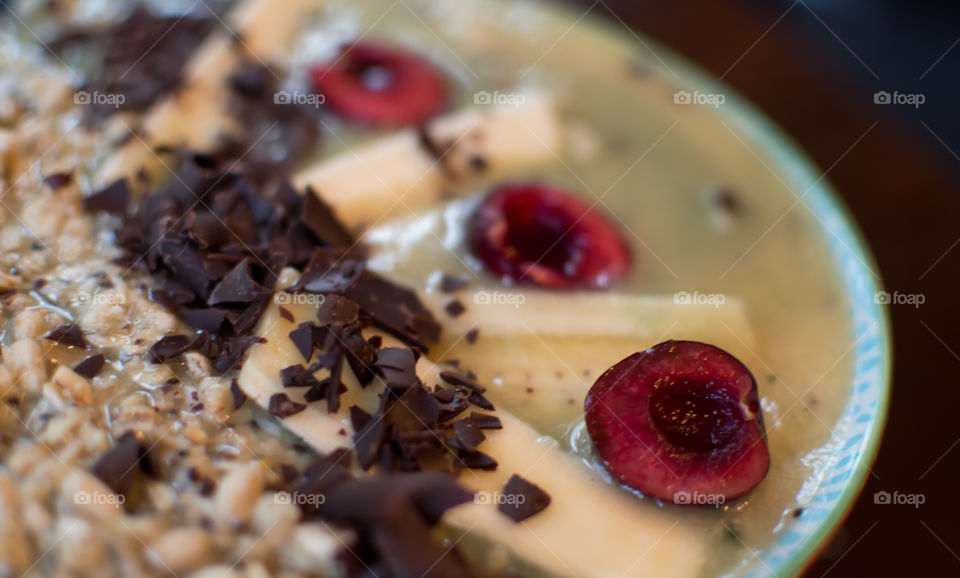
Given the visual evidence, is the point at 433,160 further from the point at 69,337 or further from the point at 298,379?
the point at 69,337

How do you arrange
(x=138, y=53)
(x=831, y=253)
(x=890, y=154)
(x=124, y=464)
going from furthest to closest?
(x=890, y=154) < (x=138, y=53) < (x=831, y=253) < (x=124, y=464)

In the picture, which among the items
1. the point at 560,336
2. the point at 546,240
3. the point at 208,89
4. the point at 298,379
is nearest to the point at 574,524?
the point at 560,336

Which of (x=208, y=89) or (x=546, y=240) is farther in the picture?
(x=208, y=89)

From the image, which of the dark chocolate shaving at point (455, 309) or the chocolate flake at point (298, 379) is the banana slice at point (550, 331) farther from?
the chocolate flake at point (298, 379)

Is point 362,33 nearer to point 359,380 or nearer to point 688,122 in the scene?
point 688,122

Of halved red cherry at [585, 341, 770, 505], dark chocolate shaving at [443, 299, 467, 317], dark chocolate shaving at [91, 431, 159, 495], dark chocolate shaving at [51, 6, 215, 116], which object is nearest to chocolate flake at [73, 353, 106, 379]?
dark chocolate shaving at [91, 431, 159, 495]

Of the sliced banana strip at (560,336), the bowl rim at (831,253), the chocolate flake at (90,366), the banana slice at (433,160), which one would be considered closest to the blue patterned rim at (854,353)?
the bowl rim at (831,253)

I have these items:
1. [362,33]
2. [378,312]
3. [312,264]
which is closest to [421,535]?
[378,312]
